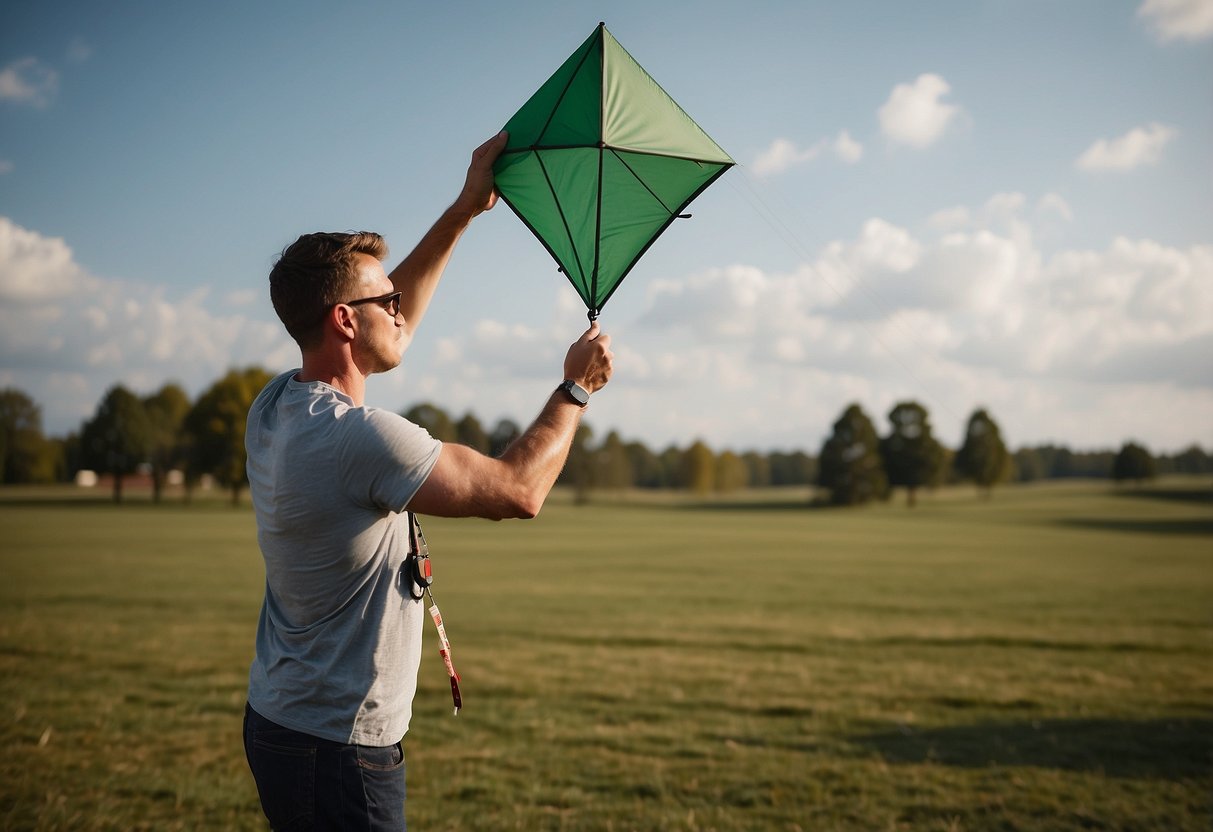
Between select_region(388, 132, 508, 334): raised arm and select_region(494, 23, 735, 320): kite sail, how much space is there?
6 cm

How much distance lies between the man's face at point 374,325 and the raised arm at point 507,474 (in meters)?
0.54

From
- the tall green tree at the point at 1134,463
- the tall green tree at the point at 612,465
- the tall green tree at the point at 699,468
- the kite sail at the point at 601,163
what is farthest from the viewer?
the tall green tree at the point at 699,468

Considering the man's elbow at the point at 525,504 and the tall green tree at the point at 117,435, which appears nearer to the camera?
the man's elbow at the point at 525,504

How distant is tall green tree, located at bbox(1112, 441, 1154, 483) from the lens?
4331 inches

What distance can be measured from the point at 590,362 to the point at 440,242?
1.11 metres

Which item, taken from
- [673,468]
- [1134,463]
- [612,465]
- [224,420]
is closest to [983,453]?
[1134,463]

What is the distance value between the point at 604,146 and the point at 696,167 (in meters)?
A: 0.42

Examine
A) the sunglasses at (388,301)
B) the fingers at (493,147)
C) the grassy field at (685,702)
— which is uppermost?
the fingers at (493,147)

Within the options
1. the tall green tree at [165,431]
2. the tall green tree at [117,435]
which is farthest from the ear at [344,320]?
the tall green tree at [117,435]

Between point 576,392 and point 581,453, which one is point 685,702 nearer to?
point 576,392

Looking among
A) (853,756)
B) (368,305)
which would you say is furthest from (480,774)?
(368,305)

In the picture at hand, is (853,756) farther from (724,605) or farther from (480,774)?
(724,605)

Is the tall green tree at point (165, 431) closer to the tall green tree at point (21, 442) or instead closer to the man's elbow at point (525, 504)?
the tall green tree at point (21, 442)

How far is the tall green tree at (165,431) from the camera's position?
83856mm
